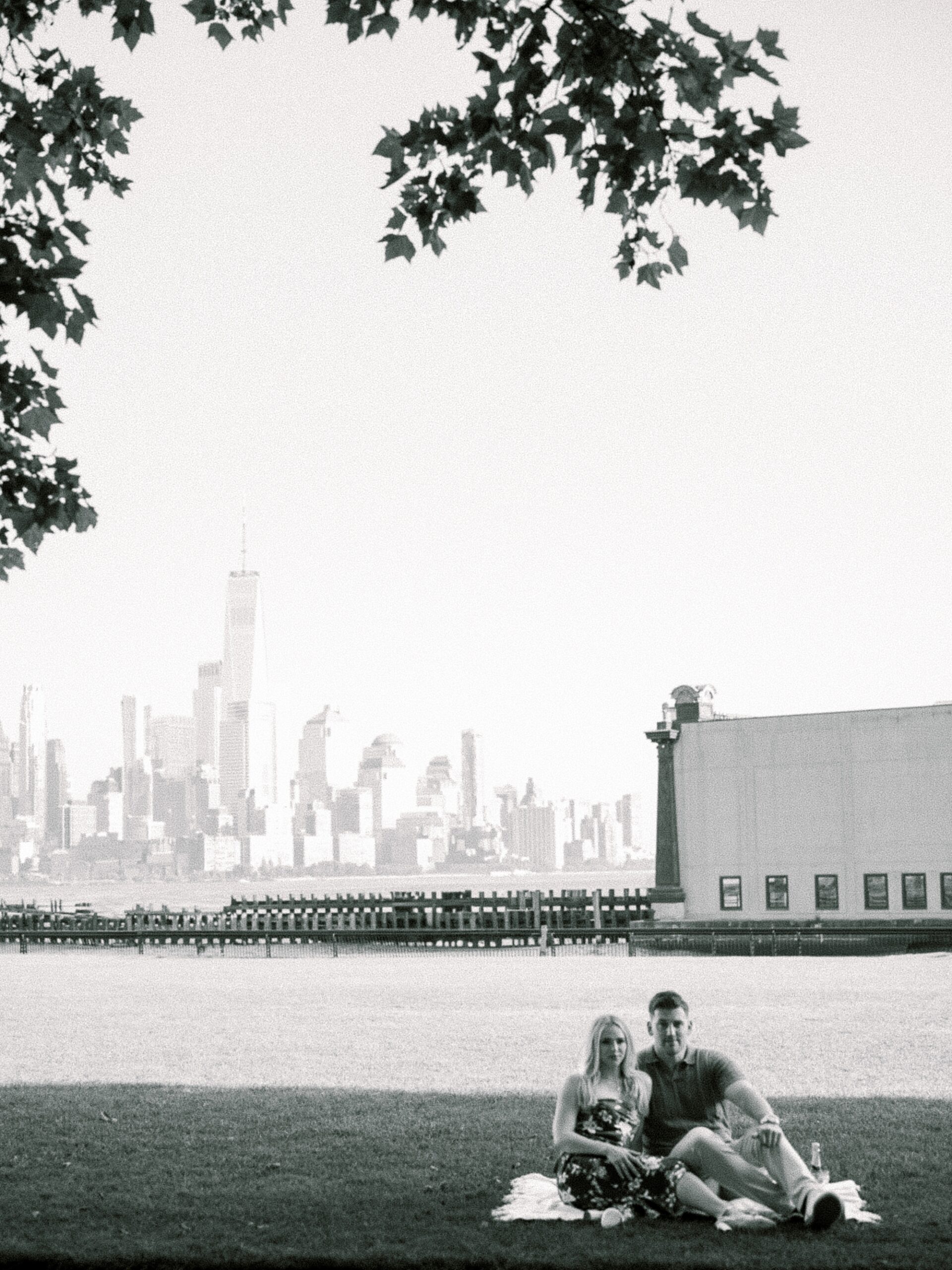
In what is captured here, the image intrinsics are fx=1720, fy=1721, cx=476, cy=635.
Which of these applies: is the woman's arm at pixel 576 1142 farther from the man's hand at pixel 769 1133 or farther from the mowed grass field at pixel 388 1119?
the man's hand at pixel 769 1133

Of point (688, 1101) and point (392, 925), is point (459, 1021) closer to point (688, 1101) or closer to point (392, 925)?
point (688, 1101)

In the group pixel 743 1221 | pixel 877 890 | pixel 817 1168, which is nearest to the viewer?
pixel 743 1221

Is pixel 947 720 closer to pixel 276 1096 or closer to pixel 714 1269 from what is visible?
pixel 276 1096

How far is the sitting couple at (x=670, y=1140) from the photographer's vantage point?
963 centimetres

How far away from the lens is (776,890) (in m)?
48.9

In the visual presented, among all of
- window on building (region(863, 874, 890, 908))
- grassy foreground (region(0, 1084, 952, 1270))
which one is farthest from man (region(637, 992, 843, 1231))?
window on building (region(863, 874, 890, 908))

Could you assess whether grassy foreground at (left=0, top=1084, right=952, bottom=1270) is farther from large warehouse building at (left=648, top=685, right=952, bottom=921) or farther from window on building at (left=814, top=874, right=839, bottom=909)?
window on building at (left=814, top=874, right=839, bottom=909)

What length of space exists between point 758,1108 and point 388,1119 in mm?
5130

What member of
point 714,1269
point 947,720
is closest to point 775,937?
point 947,720

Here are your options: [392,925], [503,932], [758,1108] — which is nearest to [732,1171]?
[758,1108]

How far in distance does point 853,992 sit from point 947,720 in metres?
20.1

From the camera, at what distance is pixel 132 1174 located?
11.8m

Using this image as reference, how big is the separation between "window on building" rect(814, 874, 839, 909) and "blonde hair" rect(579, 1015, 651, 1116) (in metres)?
39.3

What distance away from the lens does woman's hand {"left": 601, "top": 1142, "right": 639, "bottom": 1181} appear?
32.3 ft
